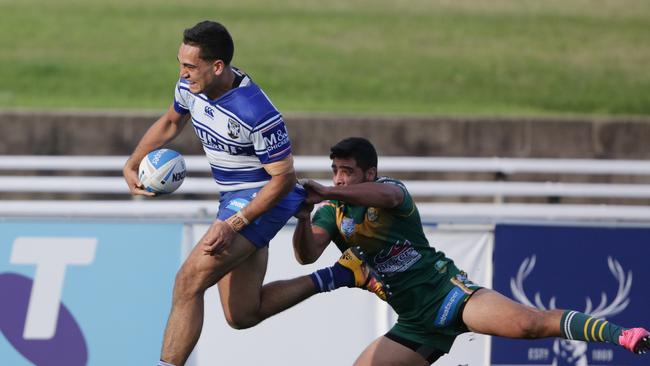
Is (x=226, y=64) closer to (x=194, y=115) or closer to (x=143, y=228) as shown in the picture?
(x=194, y=115)

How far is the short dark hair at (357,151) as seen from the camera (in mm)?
6785

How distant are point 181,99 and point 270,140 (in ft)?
2.46

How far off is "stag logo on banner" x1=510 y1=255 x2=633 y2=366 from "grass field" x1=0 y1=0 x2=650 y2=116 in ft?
28.4

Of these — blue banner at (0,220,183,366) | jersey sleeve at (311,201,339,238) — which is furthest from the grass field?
jersey sleeve at (311,201,339,238)

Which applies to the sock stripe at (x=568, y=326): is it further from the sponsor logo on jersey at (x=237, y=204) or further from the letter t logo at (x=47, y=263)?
the letter t logo at (x=47, y=263)

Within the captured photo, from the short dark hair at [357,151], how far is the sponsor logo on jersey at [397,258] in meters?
0.52

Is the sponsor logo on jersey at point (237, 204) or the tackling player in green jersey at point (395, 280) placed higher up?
the sponsor logo on jersey at point (237, 204)

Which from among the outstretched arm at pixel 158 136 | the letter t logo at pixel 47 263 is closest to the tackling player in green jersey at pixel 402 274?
the outstretched arm at pixel 158 136

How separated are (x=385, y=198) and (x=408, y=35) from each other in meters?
15.8

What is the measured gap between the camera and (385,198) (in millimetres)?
6699

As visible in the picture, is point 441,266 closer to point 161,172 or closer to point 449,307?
point 449,307

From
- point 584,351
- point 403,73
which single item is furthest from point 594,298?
point 403,73

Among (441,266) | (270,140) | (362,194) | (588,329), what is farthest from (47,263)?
(588,329)

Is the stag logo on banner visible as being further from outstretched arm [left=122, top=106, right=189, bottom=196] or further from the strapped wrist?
outstretched arm [left=122, top=106, right=189, bottom=196]
